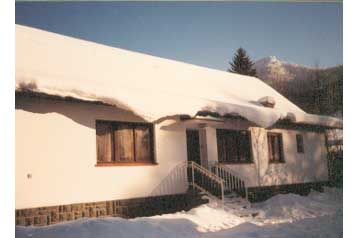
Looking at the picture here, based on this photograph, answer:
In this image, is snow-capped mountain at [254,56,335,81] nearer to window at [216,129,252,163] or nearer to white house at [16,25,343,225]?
white house at [16,25,343,225]

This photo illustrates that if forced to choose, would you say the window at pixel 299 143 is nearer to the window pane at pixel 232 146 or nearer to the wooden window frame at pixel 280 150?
the wooden window frame at pixel 280 150

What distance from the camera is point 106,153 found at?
25.7 feet

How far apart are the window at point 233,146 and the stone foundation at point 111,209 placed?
193cm

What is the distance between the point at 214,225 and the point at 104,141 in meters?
2.76

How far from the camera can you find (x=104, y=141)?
7867mm

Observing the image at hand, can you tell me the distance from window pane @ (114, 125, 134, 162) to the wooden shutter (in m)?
0.15

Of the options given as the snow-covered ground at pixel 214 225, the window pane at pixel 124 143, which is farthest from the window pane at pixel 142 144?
the snow-covered ground at pixel 214 225

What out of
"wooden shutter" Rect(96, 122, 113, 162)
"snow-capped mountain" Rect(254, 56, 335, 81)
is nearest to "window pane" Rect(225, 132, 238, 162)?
"snow-capped mountain" Rect(254, 56, 335, 81)

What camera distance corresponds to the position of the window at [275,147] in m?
11.9

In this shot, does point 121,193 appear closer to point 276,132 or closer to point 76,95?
point 76,95
